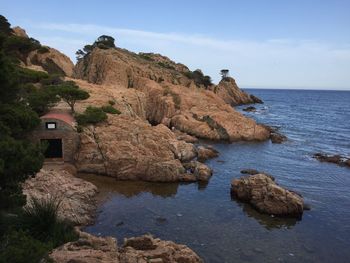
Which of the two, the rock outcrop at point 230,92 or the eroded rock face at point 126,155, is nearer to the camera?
the eroded rock face at point 126,155

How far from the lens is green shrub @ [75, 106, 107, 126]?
37.5m

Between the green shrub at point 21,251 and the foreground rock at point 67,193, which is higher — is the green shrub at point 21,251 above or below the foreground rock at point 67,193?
above

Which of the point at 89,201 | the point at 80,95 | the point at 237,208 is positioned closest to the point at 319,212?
the point at 237,208

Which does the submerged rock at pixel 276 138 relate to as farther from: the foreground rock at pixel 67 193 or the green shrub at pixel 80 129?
the foreground rock at pixel 67 193

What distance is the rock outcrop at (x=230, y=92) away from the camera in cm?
11900

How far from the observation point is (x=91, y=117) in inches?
1495

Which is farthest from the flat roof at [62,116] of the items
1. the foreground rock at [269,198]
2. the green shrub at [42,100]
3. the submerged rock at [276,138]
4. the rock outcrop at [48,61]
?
the rock outcrop at [48,61]

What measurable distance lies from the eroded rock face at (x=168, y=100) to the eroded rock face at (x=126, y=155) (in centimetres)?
1954

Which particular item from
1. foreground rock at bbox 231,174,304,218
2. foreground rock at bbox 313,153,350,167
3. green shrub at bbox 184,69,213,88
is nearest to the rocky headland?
green shrub at bbox 184,69,213,88

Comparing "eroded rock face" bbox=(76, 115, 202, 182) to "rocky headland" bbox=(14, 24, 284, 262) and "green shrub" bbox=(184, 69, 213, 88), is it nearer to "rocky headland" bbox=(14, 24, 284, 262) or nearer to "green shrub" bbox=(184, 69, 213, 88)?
"rocky headland" bbox=(14, 24, 284, 262)

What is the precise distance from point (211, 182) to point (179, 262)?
59.7 ft

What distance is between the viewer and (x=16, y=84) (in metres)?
16.0

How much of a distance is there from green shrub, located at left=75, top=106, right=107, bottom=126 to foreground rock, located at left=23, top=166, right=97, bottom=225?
27.5ft

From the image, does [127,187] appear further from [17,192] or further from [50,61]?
[50,61]
